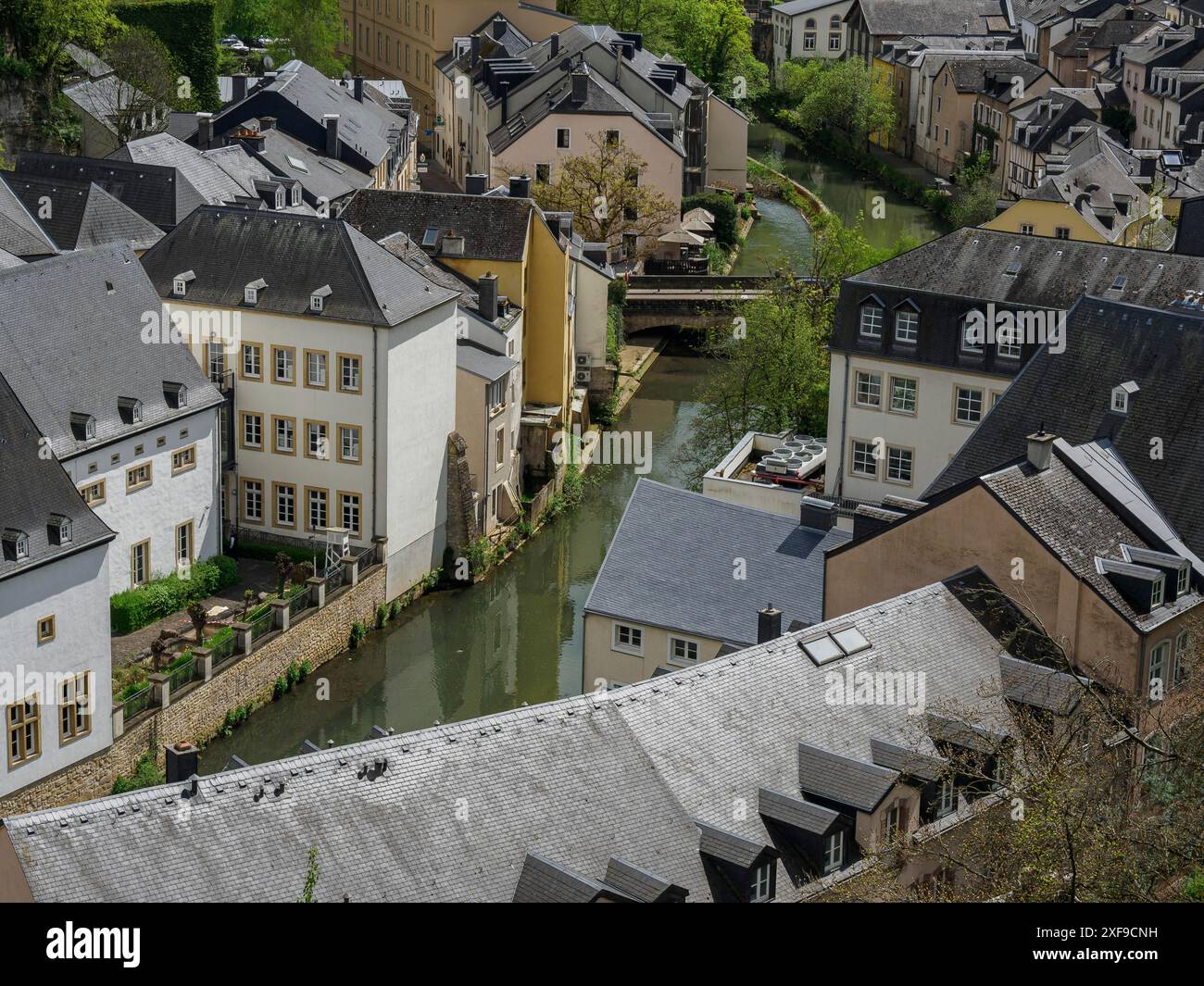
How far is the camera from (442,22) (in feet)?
316

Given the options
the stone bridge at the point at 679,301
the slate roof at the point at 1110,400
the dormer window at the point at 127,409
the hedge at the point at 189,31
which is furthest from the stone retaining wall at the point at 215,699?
the hedge at the point at 189,31

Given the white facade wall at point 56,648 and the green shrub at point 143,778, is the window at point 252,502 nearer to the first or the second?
the green shrub at point 143,778

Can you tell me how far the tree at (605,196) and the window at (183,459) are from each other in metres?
29.8

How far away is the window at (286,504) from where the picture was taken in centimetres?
4678

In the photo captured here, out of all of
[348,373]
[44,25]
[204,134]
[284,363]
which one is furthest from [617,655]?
[44,25]

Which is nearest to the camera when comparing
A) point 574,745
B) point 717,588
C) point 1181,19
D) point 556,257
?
point 574,745

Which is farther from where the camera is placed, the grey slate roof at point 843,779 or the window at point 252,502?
the window at point 252,502

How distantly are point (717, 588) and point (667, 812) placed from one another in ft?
35.3

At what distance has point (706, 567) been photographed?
115 ft

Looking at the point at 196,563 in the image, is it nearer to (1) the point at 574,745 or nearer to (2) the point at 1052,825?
(1) the point at 574,745

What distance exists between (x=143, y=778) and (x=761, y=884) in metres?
15.5

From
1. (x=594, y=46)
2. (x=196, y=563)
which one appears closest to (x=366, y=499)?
(x=196, y=563)

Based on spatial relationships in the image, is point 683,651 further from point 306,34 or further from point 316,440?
point 306,34

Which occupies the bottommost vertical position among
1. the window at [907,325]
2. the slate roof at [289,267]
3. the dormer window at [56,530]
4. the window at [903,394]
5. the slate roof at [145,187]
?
the dormer window at [56,530]
